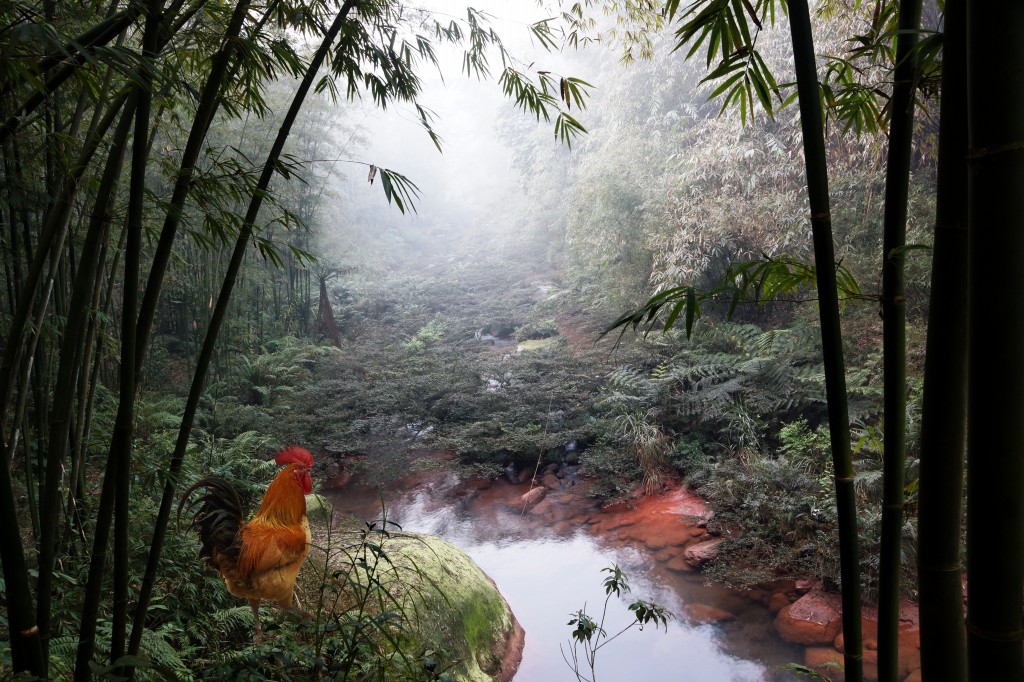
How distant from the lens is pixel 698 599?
2.89 metres

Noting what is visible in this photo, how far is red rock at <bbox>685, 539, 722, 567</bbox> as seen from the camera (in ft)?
10.3

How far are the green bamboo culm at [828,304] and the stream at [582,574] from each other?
2.10 m

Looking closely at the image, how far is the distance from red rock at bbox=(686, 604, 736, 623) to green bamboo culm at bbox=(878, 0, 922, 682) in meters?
2.27

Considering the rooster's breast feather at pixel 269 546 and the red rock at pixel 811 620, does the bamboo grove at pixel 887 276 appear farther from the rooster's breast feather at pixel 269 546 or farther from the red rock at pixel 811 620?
the red rock at pixel 811 620

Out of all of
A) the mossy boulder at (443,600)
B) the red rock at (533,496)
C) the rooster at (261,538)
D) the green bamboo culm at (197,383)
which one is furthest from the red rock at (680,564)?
the green bamboo culm at (197,383)

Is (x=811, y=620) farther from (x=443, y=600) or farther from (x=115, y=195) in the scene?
(x=115, y=195)

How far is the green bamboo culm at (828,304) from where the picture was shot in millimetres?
634

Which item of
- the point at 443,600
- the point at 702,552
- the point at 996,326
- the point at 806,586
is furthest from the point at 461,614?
the point at 996,326

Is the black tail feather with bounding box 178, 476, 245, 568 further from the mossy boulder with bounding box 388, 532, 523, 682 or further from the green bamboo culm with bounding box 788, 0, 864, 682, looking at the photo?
the green bamboo culm with bounding box 788, 0, 864, 682

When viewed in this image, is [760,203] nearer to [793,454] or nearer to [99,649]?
[793,454]

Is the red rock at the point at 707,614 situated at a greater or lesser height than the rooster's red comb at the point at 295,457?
lesser

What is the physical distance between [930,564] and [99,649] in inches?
73.8

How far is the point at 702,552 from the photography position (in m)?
3.19

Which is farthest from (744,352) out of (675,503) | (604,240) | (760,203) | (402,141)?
(402,141)
